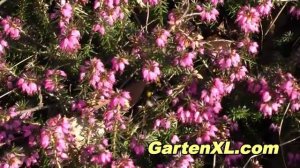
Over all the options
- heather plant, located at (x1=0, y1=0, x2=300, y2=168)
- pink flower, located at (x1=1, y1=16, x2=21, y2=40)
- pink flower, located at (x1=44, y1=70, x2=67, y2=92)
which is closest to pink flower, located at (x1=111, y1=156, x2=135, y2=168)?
heather plant, located at (x1=0, y1=0, x2=300, y2=168)

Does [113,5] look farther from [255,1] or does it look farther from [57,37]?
[255,1]

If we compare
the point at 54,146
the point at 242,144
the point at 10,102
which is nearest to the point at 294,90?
the point at 242,144

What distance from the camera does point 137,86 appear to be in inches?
153

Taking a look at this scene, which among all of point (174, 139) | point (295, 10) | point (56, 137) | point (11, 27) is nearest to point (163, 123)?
point (174, 139)

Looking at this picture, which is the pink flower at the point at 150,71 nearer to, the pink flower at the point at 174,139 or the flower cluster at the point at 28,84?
the pink flower at the point at 174,139

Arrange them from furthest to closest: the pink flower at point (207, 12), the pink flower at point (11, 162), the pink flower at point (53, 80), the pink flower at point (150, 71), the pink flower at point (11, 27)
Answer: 1. the pink flower at point (207, 12)
2. the pink flower at point (11, 27)
3. the pink flower at point (53, 80)
4. the pink flower at point (150, 71)
5. the pink flower at point (11, 162)

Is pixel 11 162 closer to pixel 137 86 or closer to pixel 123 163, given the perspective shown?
pixel 123 163

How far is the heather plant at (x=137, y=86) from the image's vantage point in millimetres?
3465

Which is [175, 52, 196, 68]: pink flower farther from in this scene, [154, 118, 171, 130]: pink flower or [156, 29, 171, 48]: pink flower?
[154, 118, 171, 130]: pink flower

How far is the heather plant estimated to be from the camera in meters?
3.46

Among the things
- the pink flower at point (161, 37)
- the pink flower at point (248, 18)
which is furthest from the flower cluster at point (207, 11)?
the pink flower at point (161, 37)

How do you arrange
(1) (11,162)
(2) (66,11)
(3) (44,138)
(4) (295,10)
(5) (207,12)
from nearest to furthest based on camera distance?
(3) (44,138), (1) (11,162), (2) (66,11), (5) (207,12), (4) (295,10)

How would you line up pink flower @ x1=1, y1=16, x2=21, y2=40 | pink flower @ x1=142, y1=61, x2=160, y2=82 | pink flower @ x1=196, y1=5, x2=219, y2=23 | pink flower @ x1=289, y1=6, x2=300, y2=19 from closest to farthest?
pink flower @ x1=142, y1=61, x2=160, y2=82 < pink flower @ x1=1, y1=16, x2=21, y2=40 < pink flower @ x1=196, y1=5, x2=219, y2=23 < pink flower @ x1=289, y1=6, x2=300, y2=19

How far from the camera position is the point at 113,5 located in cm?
370
